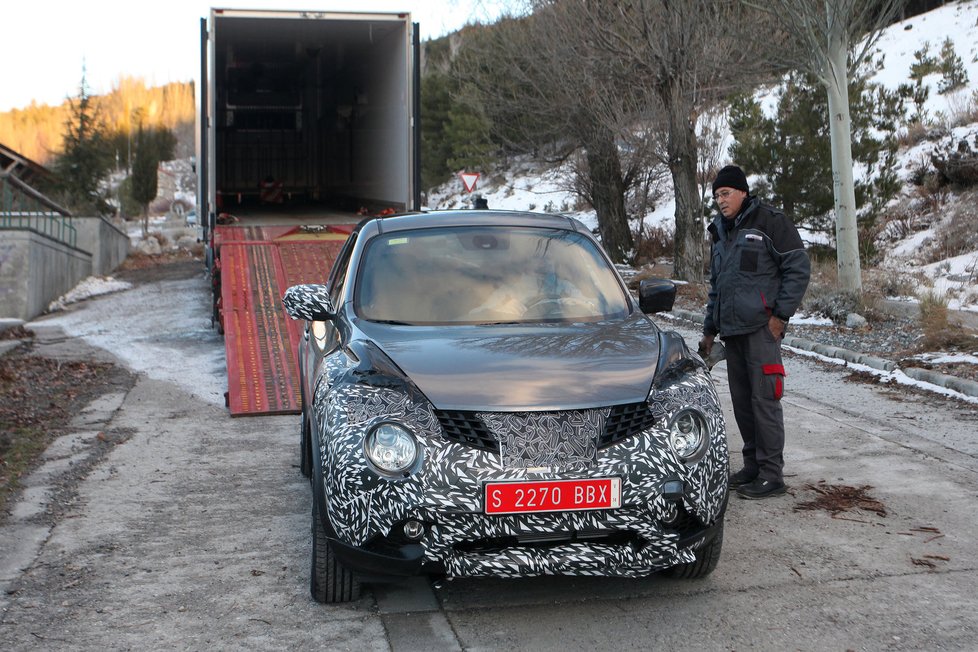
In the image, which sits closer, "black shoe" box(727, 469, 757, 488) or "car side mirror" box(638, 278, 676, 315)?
"car side mirror" box(638, 278, 676, 315)

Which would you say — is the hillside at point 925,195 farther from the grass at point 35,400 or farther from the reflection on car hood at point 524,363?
the grass at point 35,400

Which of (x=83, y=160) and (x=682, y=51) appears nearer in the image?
(x=682, y=51)

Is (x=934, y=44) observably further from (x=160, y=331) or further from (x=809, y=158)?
(x=160, y=331)

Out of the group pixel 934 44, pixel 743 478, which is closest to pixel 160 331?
pixel 743 478

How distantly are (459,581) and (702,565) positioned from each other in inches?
42.9

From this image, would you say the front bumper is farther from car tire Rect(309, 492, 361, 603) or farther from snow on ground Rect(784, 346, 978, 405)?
snow on ground Rect(784, 346, 978, 405)

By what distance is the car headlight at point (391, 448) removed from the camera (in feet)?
13.2

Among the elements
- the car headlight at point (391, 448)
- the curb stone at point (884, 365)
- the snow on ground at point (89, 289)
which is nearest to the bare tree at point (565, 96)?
the curb stone at point (884, 365)

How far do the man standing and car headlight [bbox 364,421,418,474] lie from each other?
102 inches

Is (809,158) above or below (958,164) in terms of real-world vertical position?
below

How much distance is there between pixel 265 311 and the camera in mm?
11180

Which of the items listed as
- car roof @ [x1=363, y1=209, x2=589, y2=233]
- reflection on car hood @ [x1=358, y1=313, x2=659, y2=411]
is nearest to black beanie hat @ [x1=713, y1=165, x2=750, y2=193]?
car roof @ [x1=363, y1=209, x2=589, y2=233]

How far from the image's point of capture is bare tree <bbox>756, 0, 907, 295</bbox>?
44.0ft

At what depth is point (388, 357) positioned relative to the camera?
14.9 feet
